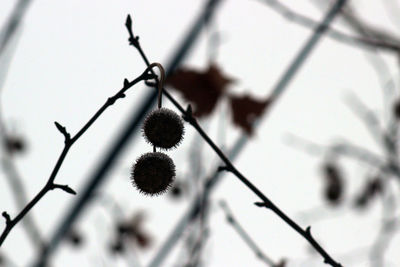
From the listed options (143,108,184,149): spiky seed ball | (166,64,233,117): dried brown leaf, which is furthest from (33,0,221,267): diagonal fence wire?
(143,108,184,149): spiky seed ball

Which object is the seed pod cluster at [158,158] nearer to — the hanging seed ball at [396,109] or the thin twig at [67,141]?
the thin twig at [67,141]

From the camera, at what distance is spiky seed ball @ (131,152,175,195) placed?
98cm

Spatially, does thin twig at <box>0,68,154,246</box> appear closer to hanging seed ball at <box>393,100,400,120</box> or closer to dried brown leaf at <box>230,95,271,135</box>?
dried brown leaf at <box>230,95,271,135</box>

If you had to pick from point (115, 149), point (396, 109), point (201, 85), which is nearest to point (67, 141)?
point (201, 85)


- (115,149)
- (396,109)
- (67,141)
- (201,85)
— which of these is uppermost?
(396,109)

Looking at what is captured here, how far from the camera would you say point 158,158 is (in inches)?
38.8

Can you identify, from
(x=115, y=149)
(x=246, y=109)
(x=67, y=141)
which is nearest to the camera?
(x=67, y=141)

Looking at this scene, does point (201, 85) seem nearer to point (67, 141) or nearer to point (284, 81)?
point (284, 81)

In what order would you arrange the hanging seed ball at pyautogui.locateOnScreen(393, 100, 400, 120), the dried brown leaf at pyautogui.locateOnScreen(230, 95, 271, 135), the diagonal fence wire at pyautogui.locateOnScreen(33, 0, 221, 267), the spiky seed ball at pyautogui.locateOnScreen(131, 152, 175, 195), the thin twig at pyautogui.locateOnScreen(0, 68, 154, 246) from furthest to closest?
the hanging seed ball at pyautogui.locateOnScreen(393, 100, 400, 120)
the diagonal fence wire at pyautogui.locateOnScreen(33, 0, 221, 267)
the dried brown leaf at pyautogui.locateOnScreen(230, 95, 271, 135)
the spiky seed ball at pyautogui.locateOnScreen(131, 152, 175, 195)
the thin twig at pyautogui.locateOnScreen(0, 68, 154, 246)

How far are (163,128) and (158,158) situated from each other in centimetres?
7

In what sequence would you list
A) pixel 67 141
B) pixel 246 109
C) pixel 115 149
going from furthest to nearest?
pixel 115 149 → pixel 246 109 → pixel 67 141

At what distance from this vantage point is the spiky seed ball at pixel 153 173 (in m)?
0.98

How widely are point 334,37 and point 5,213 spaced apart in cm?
163

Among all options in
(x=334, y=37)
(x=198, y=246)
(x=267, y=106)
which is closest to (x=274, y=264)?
(x=198, y=246)
